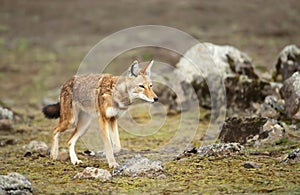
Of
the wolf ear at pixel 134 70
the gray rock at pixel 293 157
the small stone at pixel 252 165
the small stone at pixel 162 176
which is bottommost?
the small stone at pixel 162 176

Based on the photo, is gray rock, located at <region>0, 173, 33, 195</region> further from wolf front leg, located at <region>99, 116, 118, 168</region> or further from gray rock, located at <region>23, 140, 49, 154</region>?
gray rock, located at <region>23, 140, 49, 154</region>

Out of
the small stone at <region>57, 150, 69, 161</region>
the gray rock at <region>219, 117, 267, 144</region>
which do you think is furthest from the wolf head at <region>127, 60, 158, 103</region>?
the gray rock at <region>219, 117, 267, 144</region>

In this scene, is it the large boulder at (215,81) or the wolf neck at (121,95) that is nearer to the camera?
the wolf neck at (121,95)

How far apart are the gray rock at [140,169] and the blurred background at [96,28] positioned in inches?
479

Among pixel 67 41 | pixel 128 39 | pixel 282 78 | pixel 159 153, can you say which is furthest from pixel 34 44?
pixel 159 153

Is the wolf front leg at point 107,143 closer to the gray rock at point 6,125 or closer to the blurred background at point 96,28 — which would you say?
the gray rock at point 6,125

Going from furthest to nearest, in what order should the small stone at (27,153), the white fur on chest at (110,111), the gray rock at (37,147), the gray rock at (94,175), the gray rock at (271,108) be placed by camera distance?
the gray rock at (271,108)
the gray rock at (37,147)
the small stone at (27,153)
the white fur on chest at (110,111)
the gray rock at (94,175)

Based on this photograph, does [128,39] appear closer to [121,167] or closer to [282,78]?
[282,78]

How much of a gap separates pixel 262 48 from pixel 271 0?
936 centimetres

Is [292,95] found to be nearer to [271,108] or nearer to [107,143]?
[271,108]

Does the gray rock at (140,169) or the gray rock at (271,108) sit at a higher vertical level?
the gray rock at (271,108)

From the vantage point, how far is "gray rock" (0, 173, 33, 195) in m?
7.74

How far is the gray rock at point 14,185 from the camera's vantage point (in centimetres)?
774

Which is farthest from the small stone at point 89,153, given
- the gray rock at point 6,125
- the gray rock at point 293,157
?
the gray rock at point 293,157
